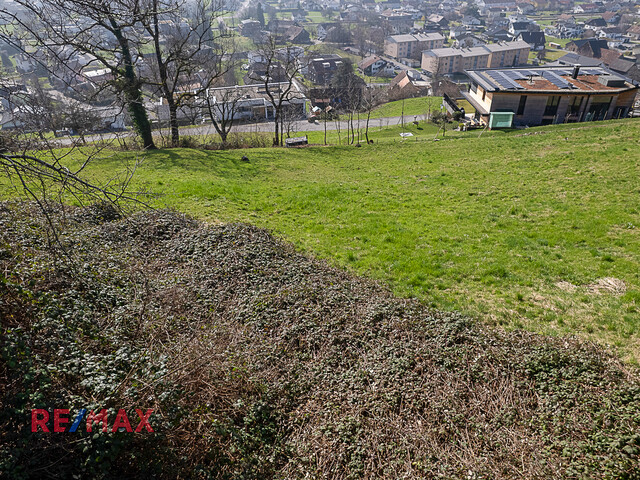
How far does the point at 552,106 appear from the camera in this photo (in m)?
35.1

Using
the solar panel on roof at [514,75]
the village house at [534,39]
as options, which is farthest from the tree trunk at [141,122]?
the village house at [534,39]

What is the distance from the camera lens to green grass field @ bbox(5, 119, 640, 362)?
29.5 feet

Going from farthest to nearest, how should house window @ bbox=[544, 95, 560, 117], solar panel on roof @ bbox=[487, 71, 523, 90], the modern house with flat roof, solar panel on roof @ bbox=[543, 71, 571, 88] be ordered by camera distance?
1. solar panel on roof @ bbox=[487, 71, 523, 90]
2. solar panel on roof @ bbox=[543, 71, 571, 88]
3. house window @ bbox=[544, 95, 560, 117]
4. the modern house with flat roof

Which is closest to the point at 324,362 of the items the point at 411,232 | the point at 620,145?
the point at 411,232

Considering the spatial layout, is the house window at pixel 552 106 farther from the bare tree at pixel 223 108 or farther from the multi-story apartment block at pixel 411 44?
the multi-story apartment block at pixel 411 44

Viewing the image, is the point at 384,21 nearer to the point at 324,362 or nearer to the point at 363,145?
the point at 363,145

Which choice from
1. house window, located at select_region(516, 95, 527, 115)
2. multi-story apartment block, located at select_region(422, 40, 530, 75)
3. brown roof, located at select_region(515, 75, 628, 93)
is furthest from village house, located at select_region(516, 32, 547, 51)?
house window, located at select_region(516, 95, 527, 115)

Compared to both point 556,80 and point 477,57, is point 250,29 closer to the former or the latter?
point 477,57

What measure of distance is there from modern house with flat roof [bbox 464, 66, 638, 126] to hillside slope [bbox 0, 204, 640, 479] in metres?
33.8

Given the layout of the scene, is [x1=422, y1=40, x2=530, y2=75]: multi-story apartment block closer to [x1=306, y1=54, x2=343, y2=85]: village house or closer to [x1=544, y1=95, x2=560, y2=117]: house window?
[x1=306, y1=54, x2=343, y2=85]: village house

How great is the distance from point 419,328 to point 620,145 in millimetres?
19063

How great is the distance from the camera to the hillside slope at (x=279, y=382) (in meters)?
4.87

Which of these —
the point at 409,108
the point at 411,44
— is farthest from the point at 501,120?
the point at 411,44

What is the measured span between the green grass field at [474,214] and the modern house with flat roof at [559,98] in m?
12.7
